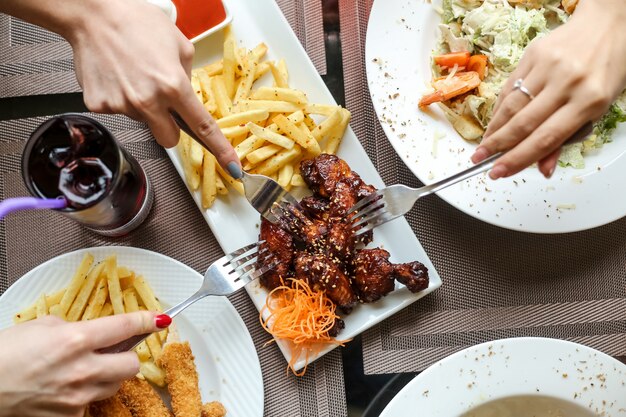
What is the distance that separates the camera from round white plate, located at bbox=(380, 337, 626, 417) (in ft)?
6.98

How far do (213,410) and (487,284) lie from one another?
113 cm

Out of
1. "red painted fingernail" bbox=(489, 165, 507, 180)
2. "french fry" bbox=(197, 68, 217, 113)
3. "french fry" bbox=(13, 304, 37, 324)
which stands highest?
"red painted fingernail" bbox=(489, 165, 507, 180)

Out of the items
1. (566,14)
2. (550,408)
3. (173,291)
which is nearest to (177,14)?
(173,291)

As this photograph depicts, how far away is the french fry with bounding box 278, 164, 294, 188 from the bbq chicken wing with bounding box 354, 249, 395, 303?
374 millimetres

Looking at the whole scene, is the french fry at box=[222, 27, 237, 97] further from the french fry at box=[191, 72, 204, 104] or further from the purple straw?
the purple straw

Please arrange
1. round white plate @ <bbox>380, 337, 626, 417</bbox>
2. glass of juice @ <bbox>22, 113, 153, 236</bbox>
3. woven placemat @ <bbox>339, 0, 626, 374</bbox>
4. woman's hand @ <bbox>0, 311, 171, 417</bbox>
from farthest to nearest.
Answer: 1. woven placemat @ <bbox>339, 0, 626, 374</bbox>
2. round white plate @ <bbox>380, 337, 626, 417</bbox>
3. glass of juice @ <bbox>22, 113, 153, 236</bbox>
4. woman's hand @ <bbox>0, 311, 171, 417</bbox>

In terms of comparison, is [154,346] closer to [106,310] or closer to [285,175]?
[106,310]

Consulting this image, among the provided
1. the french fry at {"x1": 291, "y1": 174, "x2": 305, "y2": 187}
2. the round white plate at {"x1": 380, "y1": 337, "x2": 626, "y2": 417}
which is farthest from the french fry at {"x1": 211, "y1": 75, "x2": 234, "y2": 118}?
the round white plate at {"x1": 380, "y1": 337, "x2": 626, "y2": 417}

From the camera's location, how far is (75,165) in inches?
76.0

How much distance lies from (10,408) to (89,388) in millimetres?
203

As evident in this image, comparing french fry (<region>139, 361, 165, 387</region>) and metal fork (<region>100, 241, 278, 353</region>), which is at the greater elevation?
metal fork (<region>100, 241, 278, 353</region>)

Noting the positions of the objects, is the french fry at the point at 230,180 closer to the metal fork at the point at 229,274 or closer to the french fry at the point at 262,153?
the french fry at the point at 262,153

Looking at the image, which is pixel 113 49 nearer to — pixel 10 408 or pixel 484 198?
pixel 10 408

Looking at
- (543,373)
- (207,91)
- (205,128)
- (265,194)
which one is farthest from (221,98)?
(543,373)
